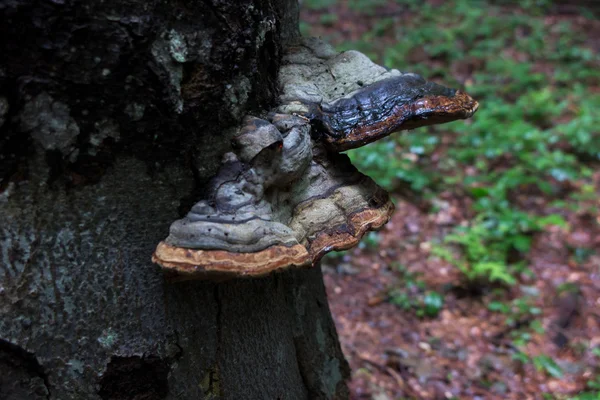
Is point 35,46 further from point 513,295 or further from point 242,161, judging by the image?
point 513,295

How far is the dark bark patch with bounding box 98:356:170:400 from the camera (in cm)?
141

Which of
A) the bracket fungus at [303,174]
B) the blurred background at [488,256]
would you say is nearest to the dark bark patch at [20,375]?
the bracket fungus at [303,174]

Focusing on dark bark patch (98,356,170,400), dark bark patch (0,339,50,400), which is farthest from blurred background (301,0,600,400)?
dark bark patch (0,339,50,400)

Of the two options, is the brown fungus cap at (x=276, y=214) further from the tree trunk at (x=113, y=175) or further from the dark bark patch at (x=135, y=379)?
the dark bark patch at (x=135, y=379)

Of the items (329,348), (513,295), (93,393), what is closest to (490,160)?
(513,295)

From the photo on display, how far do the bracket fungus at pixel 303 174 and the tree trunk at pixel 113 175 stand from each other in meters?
0.10

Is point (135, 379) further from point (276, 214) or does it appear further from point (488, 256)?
point (488, 256)

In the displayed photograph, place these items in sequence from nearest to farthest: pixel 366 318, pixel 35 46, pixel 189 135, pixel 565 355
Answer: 1. pixel 35 46
2. pixel 189 135
3. pixel 565 355
4. pixel 366 318

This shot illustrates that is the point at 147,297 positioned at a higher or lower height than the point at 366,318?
higher

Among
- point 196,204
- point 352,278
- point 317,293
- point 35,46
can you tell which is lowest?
point 352,278

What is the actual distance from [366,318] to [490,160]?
10.1 ft

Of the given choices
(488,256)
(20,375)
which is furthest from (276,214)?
(488,256)

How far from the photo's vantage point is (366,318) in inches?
158

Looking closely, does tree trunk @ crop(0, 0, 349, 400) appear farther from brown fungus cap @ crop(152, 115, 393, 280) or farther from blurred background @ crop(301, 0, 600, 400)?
blurred background @ crop(301, 0, 600, 400)
